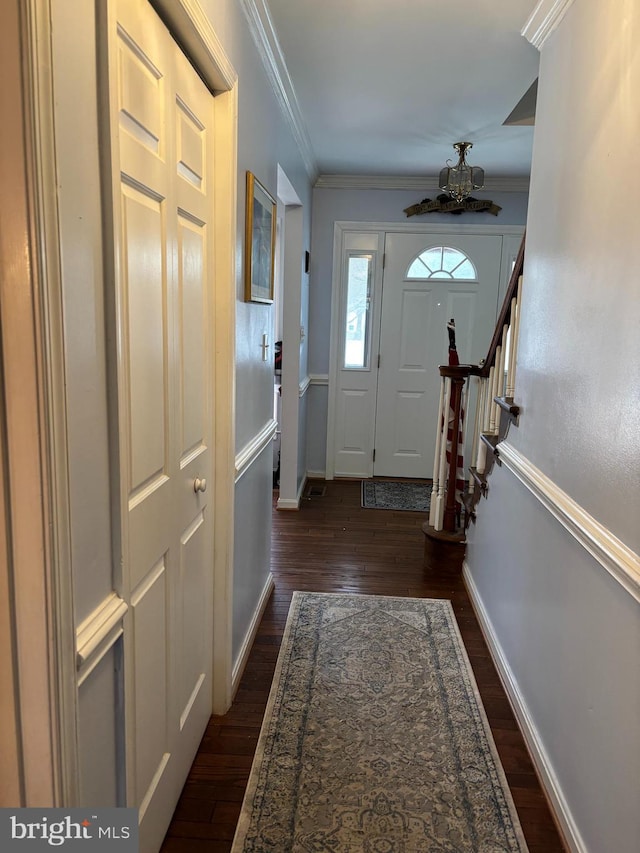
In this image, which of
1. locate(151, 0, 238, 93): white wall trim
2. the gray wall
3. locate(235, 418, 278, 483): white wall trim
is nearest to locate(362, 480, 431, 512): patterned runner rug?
locate(235, 418, 278, 483): white wall trim

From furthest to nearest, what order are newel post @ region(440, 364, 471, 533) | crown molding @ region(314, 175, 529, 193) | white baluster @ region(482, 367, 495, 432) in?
crown molding @ region(314, 175, 529, 193)
newel post @ region(440, 364, 471, 533)
white baluster @ region(482, 367, 495, 432)

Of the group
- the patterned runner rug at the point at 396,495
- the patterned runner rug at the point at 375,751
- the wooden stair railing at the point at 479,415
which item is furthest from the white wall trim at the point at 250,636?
the patterned runner rug at the point at 396,495

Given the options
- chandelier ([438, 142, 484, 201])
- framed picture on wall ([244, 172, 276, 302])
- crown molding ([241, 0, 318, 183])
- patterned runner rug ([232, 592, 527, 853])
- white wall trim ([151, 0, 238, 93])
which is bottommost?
patterned runner rug ([232, 592, 527, 853])

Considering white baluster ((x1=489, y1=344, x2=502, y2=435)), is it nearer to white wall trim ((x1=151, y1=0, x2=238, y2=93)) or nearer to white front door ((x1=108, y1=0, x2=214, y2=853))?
white front door ((x1=108, y1=0, x2=214, y2=853))

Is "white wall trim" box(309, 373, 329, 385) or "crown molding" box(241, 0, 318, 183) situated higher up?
"crown molding" box(241, 0, 318, 183)

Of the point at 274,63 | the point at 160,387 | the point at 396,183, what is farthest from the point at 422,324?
the point at 160,387

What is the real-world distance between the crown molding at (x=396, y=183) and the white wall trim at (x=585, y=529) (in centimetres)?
314

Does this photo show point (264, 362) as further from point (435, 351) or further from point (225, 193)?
point (435, 351)

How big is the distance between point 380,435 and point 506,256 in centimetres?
176

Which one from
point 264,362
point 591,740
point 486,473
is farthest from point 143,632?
point 486,473

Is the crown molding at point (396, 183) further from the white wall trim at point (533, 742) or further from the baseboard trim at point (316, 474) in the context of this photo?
the white wall trim at point (533, 742)

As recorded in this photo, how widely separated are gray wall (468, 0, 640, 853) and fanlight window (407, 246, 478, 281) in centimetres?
258

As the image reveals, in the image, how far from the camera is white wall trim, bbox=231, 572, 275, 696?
2232 millimetres

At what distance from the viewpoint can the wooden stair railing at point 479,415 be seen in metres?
2.60
